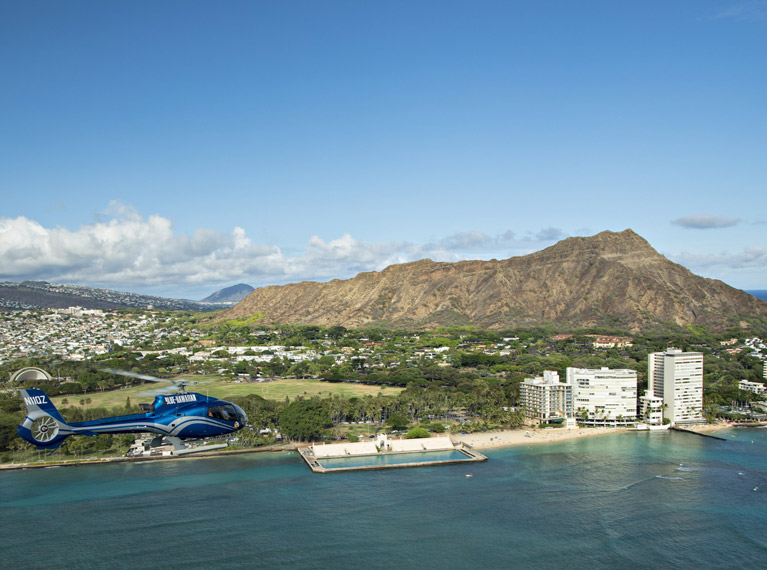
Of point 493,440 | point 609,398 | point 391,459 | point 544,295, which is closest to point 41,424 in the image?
point 391,459

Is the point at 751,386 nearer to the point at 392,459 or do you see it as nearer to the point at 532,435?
the point at 532,435

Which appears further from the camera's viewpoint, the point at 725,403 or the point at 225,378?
the point at 225,378

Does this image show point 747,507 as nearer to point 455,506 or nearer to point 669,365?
point 455,506

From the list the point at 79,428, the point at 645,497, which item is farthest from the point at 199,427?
the point at 645,497

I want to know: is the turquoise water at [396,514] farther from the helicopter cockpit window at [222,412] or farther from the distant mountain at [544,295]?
the distant mountain at [544,295]

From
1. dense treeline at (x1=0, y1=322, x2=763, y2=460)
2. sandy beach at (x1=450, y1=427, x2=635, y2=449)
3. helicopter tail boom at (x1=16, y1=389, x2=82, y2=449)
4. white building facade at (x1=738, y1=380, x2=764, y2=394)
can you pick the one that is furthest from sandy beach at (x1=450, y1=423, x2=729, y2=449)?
helicopter tail boom at (x1=16, y1=389, x2=82, y2=449)

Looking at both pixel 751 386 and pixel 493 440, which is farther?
pixel 751 386
